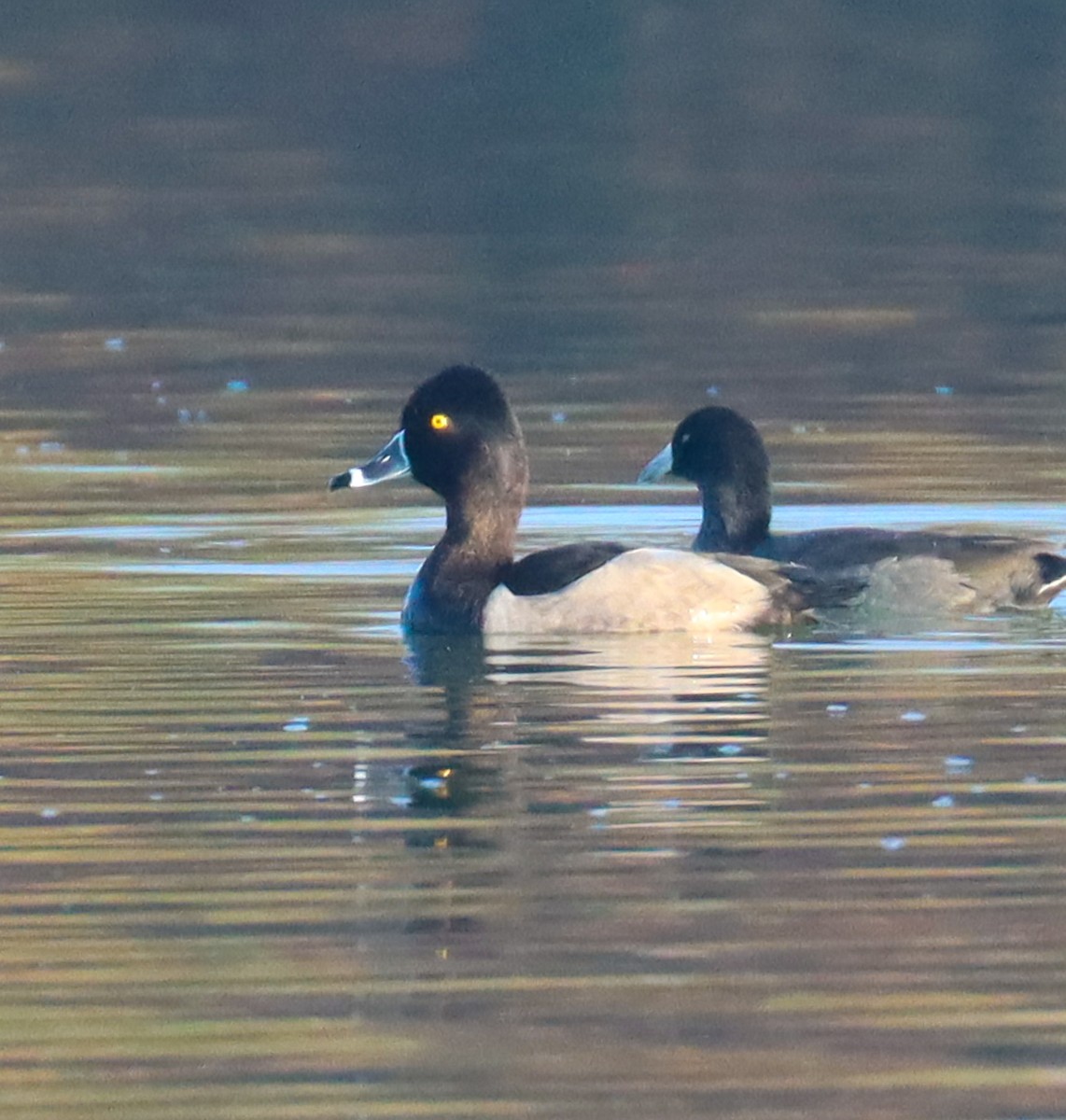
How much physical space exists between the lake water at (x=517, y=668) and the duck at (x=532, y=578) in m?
0.21

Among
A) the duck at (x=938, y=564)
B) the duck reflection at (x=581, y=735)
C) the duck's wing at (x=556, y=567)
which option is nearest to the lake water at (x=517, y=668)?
the duck reflection at (x=581, y=735)

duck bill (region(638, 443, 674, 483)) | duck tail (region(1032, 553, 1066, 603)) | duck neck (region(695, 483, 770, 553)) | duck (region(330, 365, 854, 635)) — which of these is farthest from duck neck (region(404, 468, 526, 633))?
duck tail (region(1032, 553, 1066, 603))

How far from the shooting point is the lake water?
275 inches

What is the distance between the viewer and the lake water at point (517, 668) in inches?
275

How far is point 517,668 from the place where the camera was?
11945 mm

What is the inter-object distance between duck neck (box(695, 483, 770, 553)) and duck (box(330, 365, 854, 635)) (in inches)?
Result: 45.1

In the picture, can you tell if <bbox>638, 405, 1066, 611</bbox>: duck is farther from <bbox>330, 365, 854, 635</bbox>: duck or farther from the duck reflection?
the duck reflection

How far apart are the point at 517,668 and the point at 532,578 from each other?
0.93 m

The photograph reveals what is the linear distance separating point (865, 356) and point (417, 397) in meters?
7.61

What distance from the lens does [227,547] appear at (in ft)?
47.7

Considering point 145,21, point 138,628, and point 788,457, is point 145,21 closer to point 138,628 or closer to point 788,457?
point 788,457

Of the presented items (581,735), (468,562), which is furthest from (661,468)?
(581,735)

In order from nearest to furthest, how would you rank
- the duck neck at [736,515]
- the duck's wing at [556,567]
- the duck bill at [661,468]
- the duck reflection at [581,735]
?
1. the duck reflection at [581,735]
2. the duck's wing at [556,567]
3. the duck neck at [736,515]
4. the duck bill at [661,468]

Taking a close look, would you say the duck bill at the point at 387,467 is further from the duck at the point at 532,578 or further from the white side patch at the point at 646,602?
the white side patch at the point at 646,602
